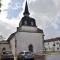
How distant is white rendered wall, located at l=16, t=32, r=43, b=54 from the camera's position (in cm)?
6280

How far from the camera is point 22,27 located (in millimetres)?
65375

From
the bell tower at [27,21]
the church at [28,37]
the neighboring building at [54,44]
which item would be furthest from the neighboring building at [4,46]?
the neighboring building at [54,44]

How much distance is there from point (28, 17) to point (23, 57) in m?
37.3

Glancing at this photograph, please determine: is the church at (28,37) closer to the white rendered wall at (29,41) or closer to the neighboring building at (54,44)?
the white rendered wall at (29,41)

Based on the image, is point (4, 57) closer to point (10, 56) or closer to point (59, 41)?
point (10, 56)

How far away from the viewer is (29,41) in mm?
64188

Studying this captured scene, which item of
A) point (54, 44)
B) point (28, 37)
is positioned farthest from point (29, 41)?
point (54, 44)

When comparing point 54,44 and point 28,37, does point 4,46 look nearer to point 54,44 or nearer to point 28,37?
point 28,37

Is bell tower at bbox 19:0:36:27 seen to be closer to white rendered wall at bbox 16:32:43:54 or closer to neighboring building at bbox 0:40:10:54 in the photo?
white rendered wall at bbox 16:32:43:54

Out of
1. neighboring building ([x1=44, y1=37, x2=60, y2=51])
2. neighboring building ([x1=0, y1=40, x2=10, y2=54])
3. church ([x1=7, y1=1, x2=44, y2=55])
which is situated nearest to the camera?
church ([x1=7, y1=1, x2=44, y2=55])

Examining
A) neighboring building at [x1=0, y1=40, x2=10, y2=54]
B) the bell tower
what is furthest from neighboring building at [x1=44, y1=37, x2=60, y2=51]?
the bell tower

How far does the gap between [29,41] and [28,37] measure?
4.88 feet

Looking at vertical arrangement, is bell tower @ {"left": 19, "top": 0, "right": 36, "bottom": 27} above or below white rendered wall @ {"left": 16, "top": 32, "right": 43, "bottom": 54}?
above

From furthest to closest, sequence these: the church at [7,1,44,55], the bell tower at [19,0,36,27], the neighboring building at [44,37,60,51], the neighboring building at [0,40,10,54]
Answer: the neighboring building at [44,37,60,51]
the neighboring building at [0,40,10,54]
the bell tower at [19,0,36,27]
the church at [7,1,44,55]
